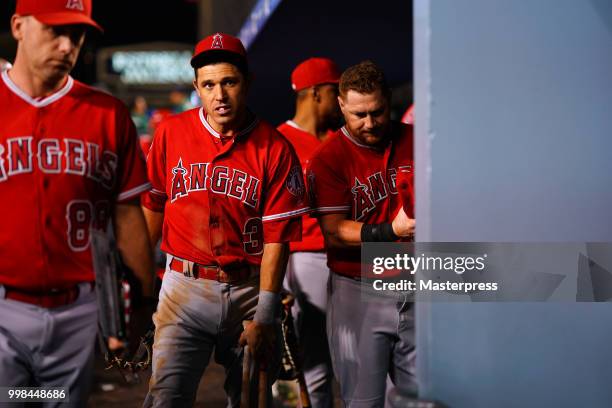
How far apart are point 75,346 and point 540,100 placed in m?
1.86

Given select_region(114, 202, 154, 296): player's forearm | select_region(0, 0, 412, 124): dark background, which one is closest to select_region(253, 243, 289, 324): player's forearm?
select_region(114, 202, 154, 296): player's forearm

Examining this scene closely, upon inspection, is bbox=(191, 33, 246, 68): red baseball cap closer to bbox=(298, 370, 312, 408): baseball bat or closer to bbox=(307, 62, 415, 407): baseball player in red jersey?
bbox=(307, 62, 415, 407): baseball player in red jersey

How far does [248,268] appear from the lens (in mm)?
4105

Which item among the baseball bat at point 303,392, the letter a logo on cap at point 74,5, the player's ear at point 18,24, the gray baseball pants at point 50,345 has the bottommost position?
the baseball bat at point 303,392

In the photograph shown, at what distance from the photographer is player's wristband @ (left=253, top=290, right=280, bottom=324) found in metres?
3.92

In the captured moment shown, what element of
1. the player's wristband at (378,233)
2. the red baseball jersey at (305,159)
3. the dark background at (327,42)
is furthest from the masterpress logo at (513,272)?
the red baseball jersey at (305,159)

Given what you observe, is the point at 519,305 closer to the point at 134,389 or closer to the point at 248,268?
the point at 248,268

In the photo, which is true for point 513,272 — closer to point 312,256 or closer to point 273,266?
point 273,266

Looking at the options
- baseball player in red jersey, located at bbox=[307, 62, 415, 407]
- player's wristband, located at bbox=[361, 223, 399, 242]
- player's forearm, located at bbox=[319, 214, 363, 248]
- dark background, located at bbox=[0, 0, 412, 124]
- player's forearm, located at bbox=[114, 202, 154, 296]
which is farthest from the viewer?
dark background, located at bbox=[0, 0, 412, 124]

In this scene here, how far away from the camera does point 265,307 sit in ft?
12.9

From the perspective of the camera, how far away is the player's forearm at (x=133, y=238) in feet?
10.7

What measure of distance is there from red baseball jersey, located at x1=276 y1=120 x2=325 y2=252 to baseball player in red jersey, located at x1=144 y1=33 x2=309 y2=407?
4.99ft

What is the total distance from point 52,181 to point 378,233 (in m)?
1.52

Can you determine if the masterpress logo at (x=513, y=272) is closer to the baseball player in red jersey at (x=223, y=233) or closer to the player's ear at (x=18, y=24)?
the baseball player in red jersey at (x=223, y=233)
